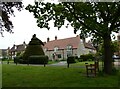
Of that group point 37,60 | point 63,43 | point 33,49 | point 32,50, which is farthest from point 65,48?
point 37,60

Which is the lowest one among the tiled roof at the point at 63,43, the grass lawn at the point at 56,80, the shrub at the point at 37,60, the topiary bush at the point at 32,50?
the grass lawn at the point at 56,80

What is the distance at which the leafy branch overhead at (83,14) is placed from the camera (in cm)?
2234

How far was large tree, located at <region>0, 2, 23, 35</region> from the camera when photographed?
15.8m

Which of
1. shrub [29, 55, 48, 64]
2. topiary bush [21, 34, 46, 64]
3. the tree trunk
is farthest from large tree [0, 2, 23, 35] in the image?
topiary bush [21, 34, 46, 64]

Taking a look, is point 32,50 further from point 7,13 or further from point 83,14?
point 7,13

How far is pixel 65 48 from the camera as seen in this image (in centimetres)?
9525

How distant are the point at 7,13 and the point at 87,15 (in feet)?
29.9

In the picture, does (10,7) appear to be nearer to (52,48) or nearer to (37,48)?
(37,48)

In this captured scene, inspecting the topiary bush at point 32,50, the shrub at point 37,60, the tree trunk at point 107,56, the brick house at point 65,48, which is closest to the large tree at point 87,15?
the tree trunk at point 107,56

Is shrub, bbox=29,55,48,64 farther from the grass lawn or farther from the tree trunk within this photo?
the grass lawn

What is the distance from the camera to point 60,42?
99.2 metres

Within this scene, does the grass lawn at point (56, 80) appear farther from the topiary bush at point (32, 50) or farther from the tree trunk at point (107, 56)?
the topiary bush at point (32, 50)

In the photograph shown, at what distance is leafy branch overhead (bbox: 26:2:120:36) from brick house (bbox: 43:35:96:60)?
66.3m

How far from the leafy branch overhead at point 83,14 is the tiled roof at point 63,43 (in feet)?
224
